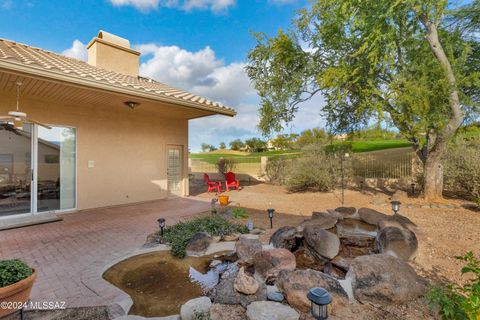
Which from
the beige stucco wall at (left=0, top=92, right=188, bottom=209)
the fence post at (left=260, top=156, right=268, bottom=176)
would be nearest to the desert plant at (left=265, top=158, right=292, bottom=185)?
the fence post at (left=260, top=156, right=268, bottom=176)

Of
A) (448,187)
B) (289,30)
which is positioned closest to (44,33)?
(289,30)

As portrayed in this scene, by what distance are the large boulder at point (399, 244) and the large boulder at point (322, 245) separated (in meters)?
0.72

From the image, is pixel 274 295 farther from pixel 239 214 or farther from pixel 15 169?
pixel 15 169

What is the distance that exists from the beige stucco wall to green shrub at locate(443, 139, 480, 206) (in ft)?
32.0

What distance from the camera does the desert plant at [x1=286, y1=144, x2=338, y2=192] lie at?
36.8 feet

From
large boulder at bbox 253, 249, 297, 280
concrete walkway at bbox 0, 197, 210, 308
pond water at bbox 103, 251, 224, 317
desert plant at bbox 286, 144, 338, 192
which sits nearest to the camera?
pond water at bbox 103, 251, 224, 317

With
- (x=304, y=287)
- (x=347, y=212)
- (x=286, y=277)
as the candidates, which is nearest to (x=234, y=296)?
(x=286, y=277)

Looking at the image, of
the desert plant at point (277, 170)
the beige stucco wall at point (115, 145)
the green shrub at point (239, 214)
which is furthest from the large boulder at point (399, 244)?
the desert plant at point (277, 170)

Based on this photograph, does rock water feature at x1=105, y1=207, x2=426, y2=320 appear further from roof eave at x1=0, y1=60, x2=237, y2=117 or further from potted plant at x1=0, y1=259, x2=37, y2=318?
roof eave at x1=0, y1=60, x2=237, y2=117

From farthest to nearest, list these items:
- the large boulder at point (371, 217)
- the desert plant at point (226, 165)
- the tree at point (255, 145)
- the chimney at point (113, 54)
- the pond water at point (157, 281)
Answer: the tree at point (255, 145)
the desert plant at point (226, 165)
the chimney at point (113, 54)
the large boulder at point (371, 217)
the pond water at point (157, 281)

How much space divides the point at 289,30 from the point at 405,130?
5327 mm

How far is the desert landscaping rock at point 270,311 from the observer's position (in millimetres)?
2430

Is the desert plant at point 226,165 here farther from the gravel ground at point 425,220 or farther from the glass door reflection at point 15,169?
the glass door reflection at point 15,169

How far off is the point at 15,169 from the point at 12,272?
5.59 m
